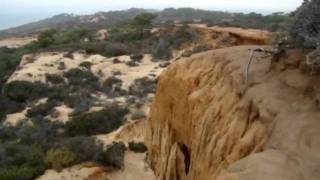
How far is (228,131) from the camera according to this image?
226 inches

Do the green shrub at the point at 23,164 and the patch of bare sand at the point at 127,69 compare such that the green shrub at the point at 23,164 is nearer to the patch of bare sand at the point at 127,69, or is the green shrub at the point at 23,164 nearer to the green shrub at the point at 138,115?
the green shrub at the point at 138,115

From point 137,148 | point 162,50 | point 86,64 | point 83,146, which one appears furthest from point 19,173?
point 162,50

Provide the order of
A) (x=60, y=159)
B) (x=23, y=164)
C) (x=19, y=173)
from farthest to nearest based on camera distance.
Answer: (x=23, y=164) < (x=60, y=159) < (x=19, y=173)

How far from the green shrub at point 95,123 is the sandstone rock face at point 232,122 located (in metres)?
9.04

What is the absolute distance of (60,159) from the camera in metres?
14.9

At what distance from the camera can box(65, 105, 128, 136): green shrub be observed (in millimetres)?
18312

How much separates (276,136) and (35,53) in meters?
29.7

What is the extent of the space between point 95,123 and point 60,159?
3635mm

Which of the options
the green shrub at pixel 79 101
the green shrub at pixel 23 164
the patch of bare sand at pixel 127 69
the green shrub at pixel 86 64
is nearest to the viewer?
the green shrub at pixel 23 164

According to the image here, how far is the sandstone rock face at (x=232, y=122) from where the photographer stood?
4.20m

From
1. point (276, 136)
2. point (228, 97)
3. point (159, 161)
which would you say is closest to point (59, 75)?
point (159, 161)

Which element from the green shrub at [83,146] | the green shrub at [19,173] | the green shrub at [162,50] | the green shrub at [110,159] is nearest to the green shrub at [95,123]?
the green shrub at [83,146]

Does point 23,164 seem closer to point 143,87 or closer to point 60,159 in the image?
point 60,159

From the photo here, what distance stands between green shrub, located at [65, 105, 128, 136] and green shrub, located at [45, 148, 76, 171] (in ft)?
10.5
